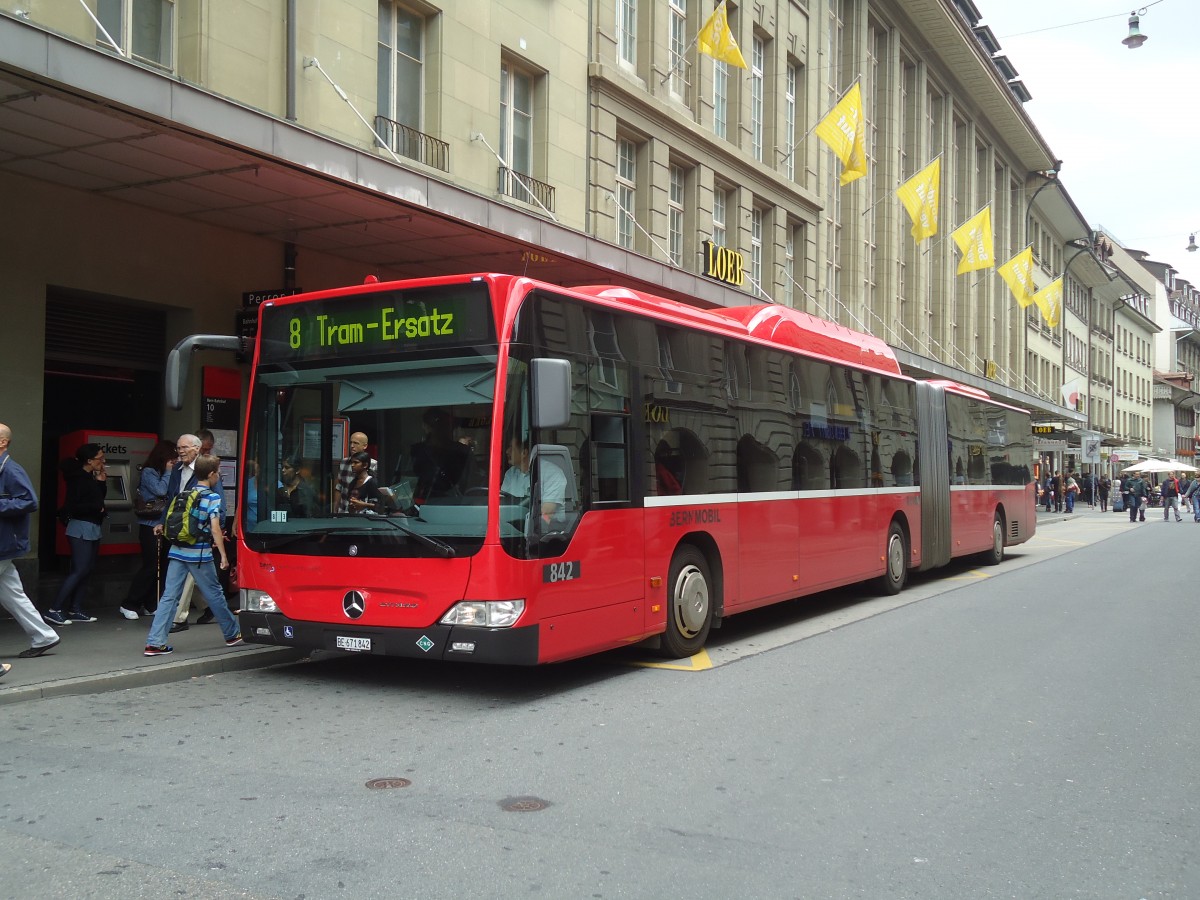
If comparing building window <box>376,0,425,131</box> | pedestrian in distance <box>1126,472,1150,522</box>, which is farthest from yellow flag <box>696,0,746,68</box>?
pedestrian in distance <box>1126,472,1150,522</box>

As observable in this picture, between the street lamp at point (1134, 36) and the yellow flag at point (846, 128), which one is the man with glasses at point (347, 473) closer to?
the yellow flag at point (846, 128)

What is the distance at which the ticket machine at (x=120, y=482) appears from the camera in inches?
494

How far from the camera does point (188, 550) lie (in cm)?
952

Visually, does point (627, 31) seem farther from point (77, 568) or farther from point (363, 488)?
point (363, 488)

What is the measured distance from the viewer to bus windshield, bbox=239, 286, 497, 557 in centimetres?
Result: 787

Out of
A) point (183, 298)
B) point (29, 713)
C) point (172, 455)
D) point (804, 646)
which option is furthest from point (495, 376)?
point (183, 298)

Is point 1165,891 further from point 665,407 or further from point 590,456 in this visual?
point 665,407

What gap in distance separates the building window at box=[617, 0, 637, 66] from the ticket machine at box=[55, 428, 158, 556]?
12408mm

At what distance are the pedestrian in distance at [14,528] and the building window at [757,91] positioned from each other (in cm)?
2181

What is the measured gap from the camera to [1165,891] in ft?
14.7

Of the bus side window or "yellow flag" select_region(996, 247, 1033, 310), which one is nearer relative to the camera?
the bus side window

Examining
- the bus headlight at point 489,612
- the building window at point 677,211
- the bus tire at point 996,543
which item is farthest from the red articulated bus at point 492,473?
the building window at point 677,211

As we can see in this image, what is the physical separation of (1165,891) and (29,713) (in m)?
6.59

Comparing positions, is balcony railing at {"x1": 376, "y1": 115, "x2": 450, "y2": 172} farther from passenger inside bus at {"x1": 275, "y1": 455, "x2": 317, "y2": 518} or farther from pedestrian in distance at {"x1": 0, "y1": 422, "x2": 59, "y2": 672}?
pedestrian in distance at {"x1": 0, "y1": 422, "x2": 59, "y2": 672}
